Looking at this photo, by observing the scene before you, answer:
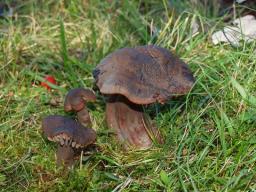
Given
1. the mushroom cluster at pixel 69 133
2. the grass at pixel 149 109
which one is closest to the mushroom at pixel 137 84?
the grass at pixel 149 109

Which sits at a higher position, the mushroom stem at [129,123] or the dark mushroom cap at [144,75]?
the dark mushroom cap at [144,75]

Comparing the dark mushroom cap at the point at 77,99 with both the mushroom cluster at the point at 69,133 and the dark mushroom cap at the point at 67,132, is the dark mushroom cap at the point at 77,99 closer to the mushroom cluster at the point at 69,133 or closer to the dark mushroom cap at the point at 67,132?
the mushroom cluster at the point at 69,133

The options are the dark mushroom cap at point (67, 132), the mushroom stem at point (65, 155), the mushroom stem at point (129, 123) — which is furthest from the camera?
the mushroom stem at point (129, 123)

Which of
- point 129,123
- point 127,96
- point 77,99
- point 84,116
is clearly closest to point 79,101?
point 77,99

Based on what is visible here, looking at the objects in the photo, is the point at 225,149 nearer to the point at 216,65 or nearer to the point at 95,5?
the point at 216,65

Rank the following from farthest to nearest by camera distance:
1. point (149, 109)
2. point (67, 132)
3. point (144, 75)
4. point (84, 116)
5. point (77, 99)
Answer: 1. point (149, 109)
2. point (84, 116)
3. point (77, 99)
4. point (144, 75)
5. point (67, 132)

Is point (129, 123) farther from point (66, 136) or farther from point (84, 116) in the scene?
point (66, 136)
